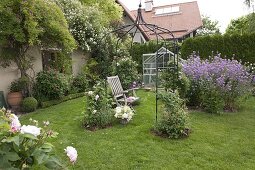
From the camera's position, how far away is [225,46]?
11078 mm

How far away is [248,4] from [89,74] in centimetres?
678

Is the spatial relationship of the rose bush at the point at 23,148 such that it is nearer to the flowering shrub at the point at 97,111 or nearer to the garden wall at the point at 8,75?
the flowering shrub at the point at 97,111

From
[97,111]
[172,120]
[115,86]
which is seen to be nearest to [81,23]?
[115,86]

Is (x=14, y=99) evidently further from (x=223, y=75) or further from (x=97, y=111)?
(x=223, y=75)

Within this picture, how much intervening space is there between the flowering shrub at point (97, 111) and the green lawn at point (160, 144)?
0.73ft

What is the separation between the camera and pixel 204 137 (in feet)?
16.1

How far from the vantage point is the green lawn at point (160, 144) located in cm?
386

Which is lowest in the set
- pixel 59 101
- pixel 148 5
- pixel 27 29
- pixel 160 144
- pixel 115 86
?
pixel 160 144

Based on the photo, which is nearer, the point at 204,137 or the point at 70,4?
the point at 204,137

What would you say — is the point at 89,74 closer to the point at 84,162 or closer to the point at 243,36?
the point at 243,36

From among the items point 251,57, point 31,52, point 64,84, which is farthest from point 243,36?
point 31,52

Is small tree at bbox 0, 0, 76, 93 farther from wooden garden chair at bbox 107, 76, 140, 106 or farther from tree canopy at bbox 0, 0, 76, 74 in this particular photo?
wooden garden chair at bbox 107, 76, 140, 106

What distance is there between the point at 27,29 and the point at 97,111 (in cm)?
348

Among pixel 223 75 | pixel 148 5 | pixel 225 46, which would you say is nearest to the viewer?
pixel 223 75
